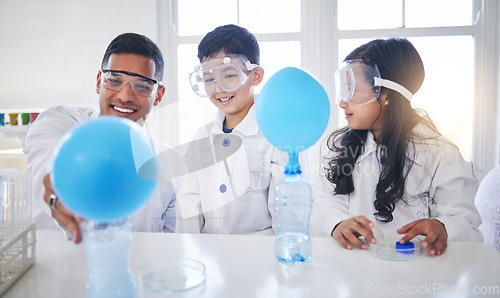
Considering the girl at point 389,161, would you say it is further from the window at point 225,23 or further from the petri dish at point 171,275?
the window at point 225,23

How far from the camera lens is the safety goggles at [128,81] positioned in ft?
4.78

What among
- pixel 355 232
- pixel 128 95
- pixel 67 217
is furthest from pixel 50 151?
pixel 355 232

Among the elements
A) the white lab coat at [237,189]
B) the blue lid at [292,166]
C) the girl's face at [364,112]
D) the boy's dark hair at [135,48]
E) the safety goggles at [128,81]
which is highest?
the boy's dark hair at [135,48]

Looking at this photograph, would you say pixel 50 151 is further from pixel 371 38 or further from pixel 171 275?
pixel 371 38

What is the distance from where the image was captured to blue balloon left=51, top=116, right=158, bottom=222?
550 mm

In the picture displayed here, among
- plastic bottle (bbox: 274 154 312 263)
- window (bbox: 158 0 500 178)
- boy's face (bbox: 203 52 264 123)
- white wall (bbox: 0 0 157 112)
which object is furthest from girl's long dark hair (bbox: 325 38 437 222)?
white wall (bbox: 0 0 157 112)

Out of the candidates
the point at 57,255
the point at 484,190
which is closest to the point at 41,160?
the point at 57,255

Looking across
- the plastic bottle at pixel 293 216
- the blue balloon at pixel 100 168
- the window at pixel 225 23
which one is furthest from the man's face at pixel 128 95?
the window at pixel 225 23

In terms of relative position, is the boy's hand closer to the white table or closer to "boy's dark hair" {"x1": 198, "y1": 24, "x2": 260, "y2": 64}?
the white table

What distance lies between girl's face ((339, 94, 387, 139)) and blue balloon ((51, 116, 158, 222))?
1.10 meters

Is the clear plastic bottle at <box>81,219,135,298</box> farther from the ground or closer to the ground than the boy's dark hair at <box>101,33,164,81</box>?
closer to the ground

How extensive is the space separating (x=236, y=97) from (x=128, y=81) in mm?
440

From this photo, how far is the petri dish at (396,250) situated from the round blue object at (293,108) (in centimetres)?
31

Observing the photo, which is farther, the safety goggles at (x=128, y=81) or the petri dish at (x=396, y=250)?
the safety goggles at (x=128, y=81)
